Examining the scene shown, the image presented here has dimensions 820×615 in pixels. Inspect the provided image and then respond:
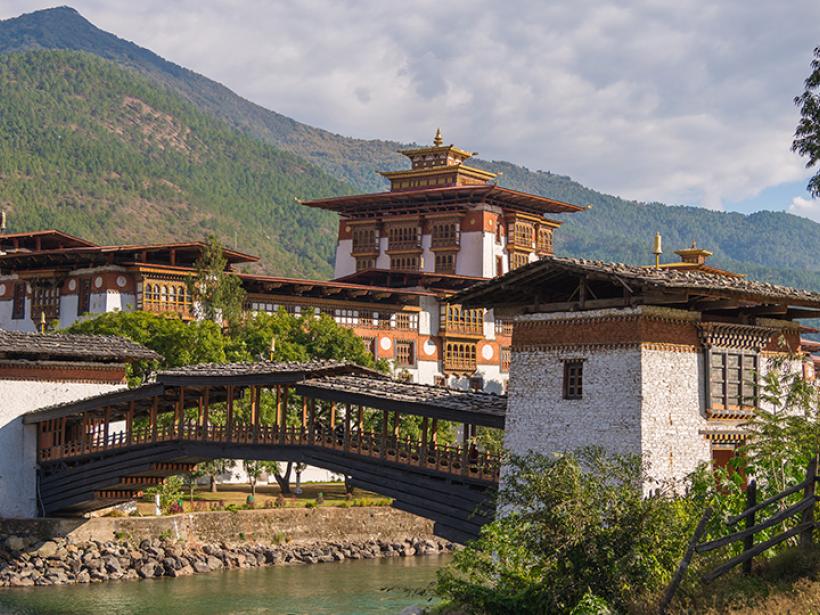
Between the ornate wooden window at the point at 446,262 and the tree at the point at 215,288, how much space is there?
72.6ft

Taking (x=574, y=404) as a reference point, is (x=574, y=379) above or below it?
above

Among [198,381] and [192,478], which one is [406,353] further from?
[198,381]

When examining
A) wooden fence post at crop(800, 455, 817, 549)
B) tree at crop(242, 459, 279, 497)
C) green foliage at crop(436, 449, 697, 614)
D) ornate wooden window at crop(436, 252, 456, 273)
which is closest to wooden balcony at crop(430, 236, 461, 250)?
ornate wooden window at crop(436, 252, 456, 273)

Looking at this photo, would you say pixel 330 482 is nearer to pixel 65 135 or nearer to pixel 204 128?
pixel 65 135

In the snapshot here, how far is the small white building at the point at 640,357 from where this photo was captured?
1003 inches

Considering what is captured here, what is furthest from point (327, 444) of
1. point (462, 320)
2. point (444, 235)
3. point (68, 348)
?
point (444, 235)

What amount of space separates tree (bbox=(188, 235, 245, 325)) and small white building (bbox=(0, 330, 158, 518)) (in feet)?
51.6

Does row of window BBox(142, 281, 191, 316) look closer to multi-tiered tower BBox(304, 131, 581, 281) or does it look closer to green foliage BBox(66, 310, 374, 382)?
green foliage BBox(66, 310, 374, 382)

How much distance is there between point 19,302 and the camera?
207 ft

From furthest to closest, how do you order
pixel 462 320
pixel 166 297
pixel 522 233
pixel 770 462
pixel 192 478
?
pixel 522 233, pixel 462 320, pixel 166 297, pixel 192 478, pixel 770 462

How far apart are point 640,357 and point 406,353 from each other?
44484 millimetres

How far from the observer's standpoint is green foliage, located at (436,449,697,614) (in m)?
20.3

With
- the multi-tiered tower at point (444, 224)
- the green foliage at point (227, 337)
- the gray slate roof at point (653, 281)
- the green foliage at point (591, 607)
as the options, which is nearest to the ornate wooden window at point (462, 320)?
the multi-tiered tower at point (444, 224)

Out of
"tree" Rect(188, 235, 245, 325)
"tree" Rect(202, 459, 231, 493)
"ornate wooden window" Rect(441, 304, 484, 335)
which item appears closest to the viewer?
"tree" Rect(202, 459, 231, 493)
